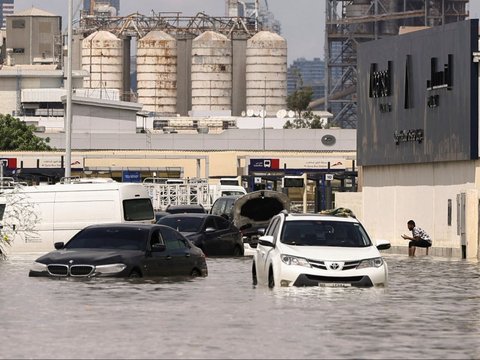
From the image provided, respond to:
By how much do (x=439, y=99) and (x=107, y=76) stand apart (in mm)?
147468

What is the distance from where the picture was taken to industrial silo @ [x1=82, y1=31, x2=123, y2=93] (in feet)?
646

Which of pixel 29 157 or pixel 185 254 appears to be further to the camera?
pixel 29 157

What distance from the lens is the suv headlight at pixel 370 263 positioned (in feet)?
87.9

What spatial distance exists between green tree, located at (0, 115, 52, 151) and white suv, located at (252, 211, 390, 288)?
9310 cm

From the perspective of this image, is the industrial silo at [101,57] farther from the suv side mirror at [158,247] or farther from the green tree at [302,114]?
the suv side mirror at [158,247]

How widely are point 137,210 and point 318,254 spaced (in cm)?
1436

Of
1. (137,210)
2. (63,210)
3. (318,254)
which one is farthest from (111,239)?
(63,210)

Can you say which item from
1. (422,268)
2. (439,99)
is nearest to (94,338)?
(422,268)

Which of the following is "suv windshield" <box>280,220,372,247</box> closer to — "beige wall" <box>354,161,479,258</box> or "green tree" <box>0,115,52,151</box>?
"beige wall" <box>354,161,479,258</box>

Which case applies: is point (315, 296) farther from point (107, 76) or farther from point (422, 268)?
point (107, 76)

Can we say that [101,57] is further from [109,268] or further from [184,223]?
[109,268]

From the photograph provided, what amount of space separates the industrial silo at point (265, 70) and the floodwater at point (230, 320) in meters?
163

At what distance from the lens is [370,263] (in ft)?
88.5

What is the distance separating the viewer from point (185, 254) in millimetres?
30922
